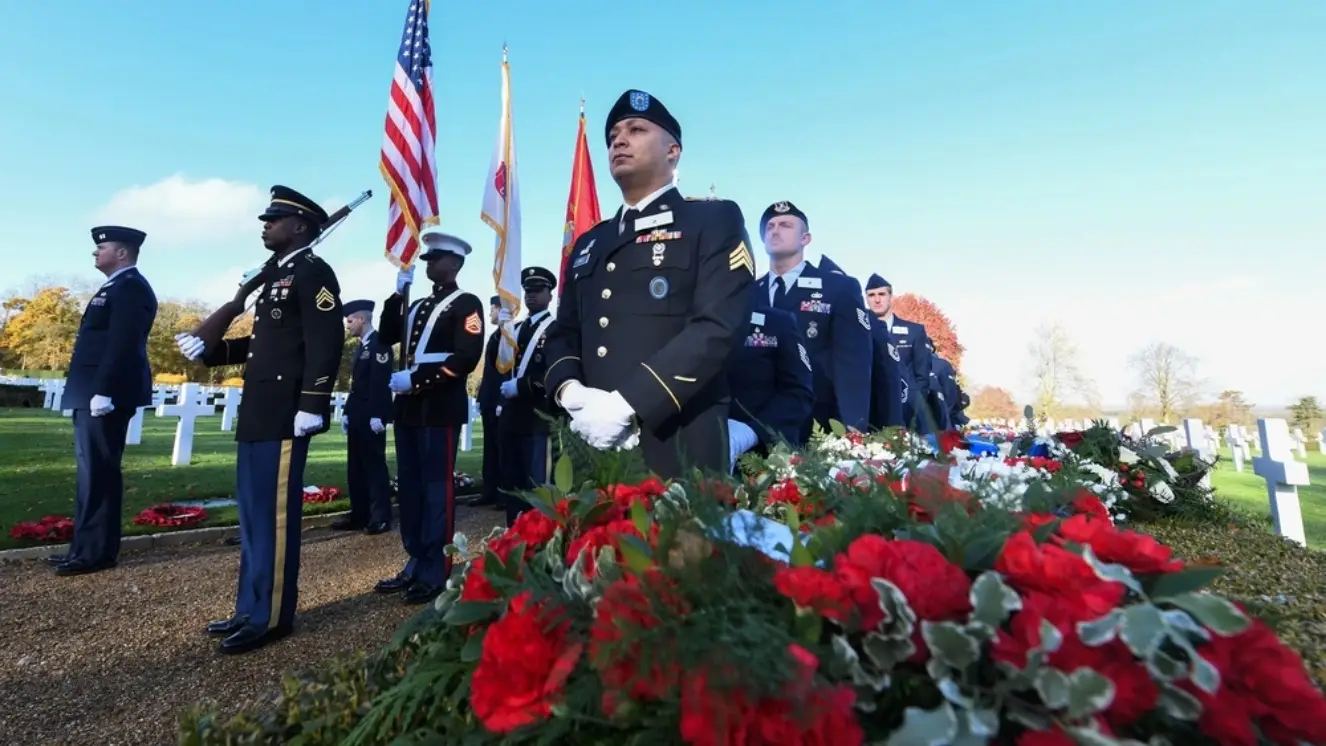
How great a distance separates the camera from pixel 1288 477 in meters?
5.12

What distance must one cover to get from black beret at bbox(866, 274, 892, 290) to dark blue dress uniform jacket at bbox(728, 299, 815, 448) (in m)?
6.06

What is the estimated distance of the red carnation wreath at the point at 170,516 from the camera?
20.1ft

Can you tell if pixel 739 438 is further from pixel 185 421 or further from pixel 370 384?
pixel 185 421

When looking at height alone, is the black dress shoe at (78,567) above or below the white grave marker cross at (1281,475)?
below

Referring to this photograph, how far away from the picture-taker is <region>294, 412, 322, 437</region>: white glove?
3.57m

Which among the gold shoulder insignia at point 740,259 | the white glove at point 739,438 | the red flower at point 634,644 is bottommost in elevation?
the red flower at point 634,644

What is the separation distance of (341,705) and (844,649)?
0.89 metres

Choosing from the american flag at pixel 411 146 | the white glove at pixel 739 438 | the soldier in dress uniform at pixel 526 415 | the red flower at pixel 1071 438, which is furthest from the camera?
the soldier in dress uniform at pixel 526 415

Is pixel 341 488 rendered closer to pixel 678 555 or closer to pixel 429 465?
pixel 429 465

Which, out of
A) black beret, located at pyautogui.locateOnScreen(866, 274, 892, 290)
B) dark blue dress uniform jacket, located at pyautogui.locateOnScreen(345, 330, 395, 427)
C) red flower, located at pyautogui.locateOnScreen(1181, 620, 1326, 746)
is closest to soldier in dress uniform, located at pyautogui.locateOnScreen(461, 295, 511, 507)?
dark blue dress uniform jacket, located at pyautogui.locateOnScreen(345, 330, 395, 427)

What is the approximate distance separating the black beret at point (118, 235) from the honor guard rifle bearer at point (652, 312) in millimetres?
4358

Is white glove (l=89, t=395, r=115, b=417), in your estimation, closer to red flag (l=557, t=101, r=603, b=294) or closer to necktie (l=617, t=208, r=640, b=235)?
necktie (l=617, t=208, r=640, b=235)

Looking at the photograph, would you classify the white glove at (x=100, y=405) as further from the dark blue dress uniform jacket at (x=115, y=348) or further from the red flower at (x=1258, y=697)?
the red flower at (x=1258, y=697)

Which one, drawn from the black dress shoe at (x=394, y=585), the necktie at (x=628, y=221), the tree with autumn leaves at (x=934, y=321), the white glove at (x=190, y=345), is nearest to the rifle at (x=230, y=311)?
the white glove at (x=190, y=345)
